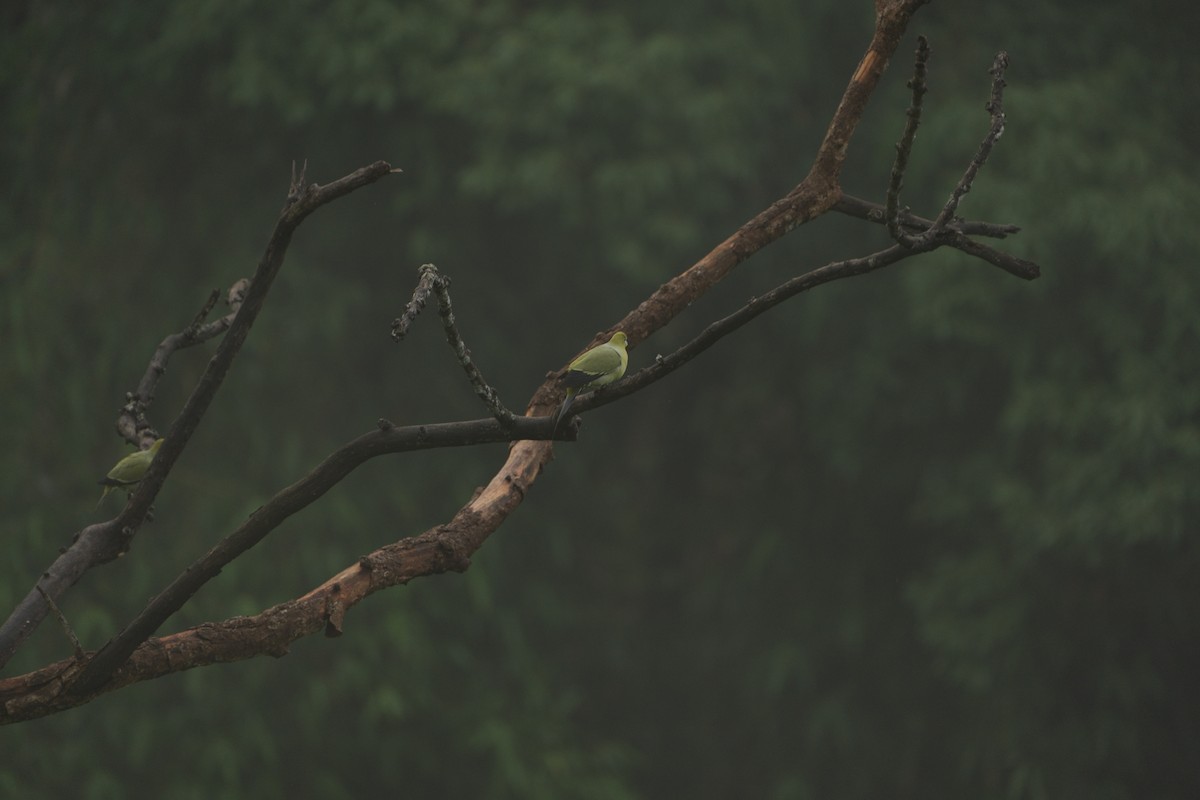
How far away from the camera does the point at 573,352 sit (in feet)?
31.3

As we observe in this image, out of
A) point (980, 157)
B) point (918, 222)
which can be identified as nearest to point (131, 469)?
point (918, 222)

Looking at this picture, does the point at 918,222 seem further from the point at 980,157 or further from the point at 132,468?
A: the point at 132,468

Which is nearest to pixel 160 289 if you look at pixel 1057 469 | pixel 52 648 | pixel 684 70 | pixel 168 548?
pixel 168 548

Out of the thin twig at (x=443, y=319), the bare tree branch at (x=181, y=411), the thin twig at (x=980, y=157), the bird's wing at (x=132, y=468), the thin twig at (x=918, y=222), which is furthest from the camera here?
the bird's wing at (x=132, y=468)

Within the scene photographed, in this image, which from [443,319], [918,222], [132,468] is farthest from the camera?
[132,468]

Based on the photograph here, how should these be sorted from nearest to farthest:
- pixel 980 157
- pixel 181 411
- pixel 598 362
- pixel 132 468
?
pixel 980 157
pixel 181 411
pixel 598 362
pixel 132 468

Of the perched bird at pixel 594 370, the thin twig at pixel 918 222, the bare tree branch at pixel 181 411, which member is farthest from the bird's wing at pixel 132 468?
the thin twig at pixel 918 222

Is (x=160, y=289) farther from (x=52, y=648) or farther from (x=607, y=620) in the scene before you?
(x=607, y=620)

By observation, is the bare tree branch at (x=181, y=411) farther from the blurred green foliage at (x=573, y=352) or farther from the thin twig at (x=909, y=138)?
the blurred green foliage at (x=573, y=352)

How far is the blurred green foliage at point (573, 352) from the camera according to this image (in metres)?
7.36

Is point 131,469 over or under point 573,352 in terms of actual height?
under

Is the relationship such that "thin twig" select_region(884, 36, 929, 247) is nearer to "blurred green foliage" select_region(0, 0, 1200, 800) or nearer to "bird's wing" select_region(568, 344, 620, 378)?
"bird's wing" select_region(568, 344, 620, 378)

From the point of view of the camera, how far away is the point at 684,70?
8.37 meters

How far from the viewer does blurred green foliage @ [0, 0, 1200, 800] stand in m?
7.36
